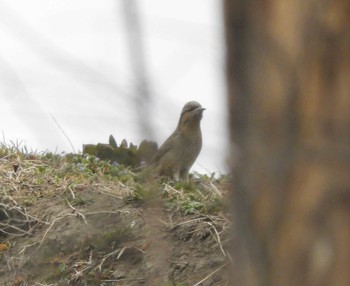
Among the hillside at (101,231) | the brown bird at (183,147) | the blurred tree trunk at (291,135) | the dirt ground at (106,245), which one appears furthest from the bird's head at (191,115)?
the blurred tree trunk at (291,135)

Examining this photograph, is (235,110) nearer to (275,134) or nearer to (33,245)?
(275,134)

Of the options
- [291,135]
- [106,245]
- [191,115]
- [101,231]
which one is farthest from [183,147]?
[291,135]

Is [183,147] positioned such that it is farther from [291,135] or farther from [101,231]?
[291,135]

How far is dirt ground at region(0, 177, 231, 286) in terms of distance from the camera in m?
6.30

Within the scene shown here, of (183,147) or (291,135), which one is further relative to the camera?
(183,147)

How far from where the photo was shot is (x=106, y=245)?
6.41m

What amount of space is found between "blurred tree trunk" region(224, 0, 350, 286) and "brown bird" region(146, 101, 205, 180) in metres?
6.11

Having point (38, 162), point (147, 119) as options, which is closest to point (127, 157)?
point (38, 162)

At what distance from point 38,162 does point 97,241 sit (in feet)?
6.29

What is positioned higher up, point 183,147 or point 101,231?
point 101,231

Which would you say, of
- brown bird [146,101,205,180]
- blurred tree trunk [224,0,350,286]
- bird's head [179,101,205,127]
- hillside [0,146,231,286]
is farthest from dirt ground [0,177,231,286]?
blurred tree trunk [224,0,350,286]

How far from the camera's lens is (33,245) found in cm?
682

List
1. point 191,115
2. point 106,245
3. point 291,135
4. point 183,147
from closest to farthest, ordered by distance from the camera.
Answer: point 291,135
point 106,245
point 183,147
point 191,115

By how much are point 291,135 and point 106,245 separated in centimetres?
409
